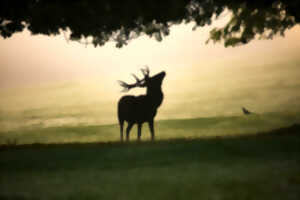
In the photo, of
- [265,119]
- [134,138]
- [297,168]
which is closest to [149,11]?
[297,168]

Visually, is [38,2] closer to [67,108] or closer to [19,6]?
[19,6]

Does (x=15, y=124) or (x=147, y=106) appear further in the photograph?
(x=15, y=124)

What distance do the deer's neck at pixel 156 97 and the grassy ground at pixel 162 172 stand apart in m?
3.01

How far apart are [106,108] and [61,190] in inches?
305

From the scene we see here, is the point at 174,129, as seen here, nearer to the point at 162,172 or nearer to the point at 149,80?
the point at 149,80

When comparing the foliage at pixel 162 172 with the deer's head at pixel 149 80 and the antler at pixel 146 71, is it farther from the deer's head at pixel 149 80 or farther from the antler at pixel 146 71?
the antler at pixel 146 71

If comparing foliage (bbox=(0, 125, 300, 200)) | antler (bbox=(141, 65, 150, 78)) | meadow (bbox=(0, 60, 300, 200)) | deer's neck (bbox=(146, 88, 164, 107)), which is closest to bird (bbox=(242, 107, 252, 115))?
meadow (bbox=(0, 60, 300, 200))

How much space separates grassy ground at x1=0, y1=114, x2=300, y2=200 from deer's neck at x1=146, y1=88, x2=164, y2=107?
3008mm

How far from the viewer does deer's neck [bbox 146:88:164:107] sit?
36.4 ft

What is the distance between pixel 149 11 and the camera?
7000mm

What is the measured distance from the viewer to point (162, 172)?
5.81m

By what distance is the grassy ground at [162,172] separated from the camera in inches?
191

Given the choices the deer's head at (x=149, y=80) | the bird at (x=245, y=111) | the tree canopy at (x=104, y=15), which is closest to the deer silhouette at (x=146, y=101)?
the deer's head at (x=149, y=80)

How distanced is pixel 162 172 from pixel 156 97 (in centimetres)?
545
